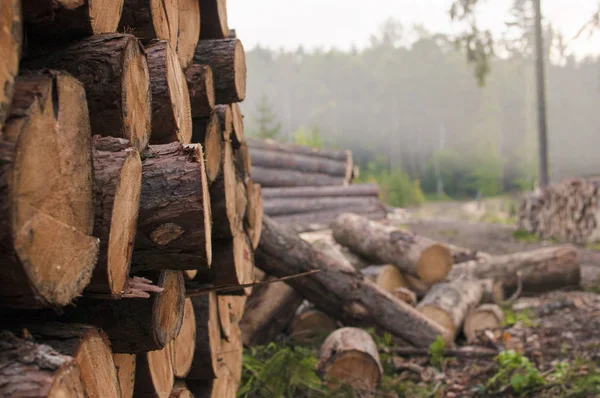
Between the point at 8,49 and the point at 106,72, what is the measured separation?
0.40 metres

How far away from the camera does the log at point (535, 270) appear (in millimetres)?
6141

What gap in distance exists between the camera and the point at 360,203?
37.0 ft

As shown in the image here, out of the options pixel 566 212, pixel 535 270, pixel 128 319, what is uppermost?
pixel 128 319

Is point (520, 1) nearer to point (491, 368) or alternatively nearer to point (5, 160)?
point (491, 368)

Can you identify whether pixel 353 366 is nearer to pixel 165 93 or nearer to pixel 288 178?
pixel 165 93

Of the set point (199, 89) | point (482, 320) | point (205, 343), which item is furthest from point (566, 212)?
point (199, 89)

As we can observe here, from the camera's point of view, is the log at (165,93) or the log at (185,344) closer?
the log at (165,93)

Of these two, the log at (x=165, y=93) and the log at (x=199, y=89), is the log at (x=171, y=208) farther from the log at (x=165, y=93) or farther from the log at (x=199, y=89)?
the log at (x=199, y=89)

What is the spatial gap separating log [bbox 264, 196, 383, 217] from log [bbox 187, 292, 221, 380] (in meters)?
6.59

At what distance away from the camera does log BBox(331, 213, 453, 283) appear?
5.56m

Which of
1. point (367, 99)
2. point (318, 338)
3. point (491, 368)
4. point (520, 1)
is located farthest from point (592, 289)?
point (367, 99)

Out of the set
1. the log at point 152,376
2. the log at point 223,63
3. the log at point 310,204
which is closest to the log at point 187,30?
the log at point 223,63

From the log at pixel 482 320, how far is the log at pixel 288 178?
5167mm

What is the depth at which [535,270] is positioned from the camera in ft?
20.2
